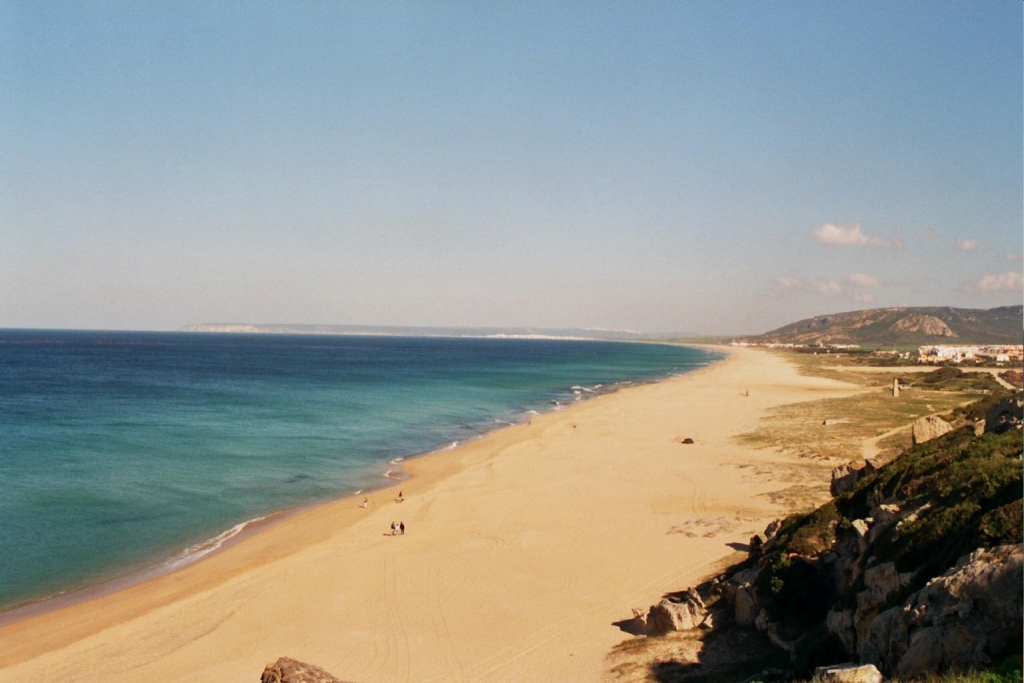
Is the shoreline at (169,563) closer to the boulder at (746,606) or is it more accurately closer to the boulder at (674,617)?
the boulder at (674,617)

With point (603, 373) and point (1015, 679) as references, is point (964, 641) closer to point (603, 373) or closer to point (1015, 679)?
point (1015, 679)

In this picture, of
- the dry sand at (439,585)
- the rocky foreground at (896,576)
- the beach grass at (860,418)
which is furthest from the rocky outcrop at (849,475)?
the beach grass at (860,418)

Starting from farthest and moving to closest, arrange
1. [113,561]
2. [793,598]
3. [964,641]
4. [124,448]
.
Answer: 1. [124,448]
2. [113,561]
3. [793,598]
4. [964,641]

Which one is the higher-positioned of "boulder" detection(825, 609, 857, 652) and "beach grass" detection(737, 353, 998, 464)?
"boulder" detection(825, 609, 857, 652)

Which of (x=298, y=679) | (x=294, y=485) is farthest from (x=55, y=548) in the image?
(x=298, y=679)

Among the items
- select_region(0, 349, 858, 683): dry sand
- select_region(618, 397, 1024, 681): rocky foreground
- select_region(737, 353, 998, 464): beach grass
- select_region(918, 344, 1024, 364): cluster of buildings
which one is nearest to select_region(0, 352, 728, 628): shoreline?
select_region(0, 349, 858, 683): dry sand

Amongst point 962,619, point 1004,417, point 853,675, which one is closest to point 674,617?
point 853,675

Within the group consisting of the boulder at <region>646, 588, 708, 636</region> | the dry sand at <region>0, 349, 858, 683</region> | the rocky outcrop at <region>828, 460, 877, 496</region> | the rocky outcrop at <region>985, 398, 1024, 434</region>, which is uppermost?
the rocky outcrop at <region>985, 398, 1024, 434</region>

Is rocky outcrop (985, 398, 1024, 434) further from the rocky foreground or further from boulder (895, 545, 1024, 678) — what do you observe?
boulder (895, 545, 1024, 678)
